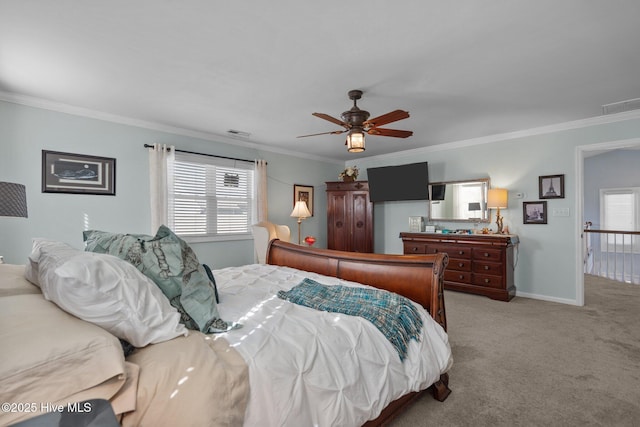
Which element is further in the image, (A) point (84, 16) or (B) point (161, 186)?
(B) point (161, 186)

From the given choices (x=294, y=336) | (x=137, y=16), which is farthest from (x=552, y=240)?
(x=137, y=16)

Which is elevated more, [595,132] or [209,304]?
[595,132]

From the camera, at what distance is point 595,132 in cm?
393

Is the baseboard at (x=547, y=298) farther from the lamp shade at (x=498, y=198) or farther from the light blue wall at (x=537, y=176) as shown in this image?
the lamp shade at (x=498, y=198)

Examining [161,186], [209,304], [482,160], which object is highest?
[482,160]

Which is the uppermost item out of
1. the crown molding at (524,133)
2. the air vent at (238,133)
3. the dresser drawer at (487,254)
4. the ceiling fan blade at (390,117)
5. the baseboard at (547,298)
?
the air vent at (238,133)

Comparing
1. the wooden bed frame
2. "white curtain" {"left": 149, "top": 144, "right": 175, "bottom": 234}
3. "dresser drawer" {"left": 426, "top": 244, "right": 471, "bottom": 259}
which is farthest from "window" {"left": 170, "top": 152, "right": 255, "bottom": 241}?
"dresser drawer" {"left": 426, "top": 244, "right": 471, "bottom": 259}

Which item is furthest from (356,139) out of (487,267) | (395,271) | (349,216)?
(349,216)

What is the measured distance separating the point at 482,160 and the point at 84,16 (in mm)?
5097

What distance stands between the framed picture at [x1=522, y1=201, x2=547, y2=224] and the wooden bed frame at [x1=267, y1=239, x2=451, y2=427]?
10.8 ft

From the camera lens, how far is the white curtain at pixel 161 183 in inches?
158

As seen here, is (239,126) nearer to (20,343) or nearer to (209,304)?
(209,304)

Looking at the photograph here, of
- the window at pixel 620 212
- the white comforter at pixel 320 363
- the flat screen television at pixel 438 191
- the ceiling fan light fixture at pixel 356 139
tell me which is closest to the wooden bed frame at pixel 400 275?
the white comforter at pixel 320 363

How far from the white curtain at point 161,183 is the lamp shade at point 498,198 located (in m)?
4.65
